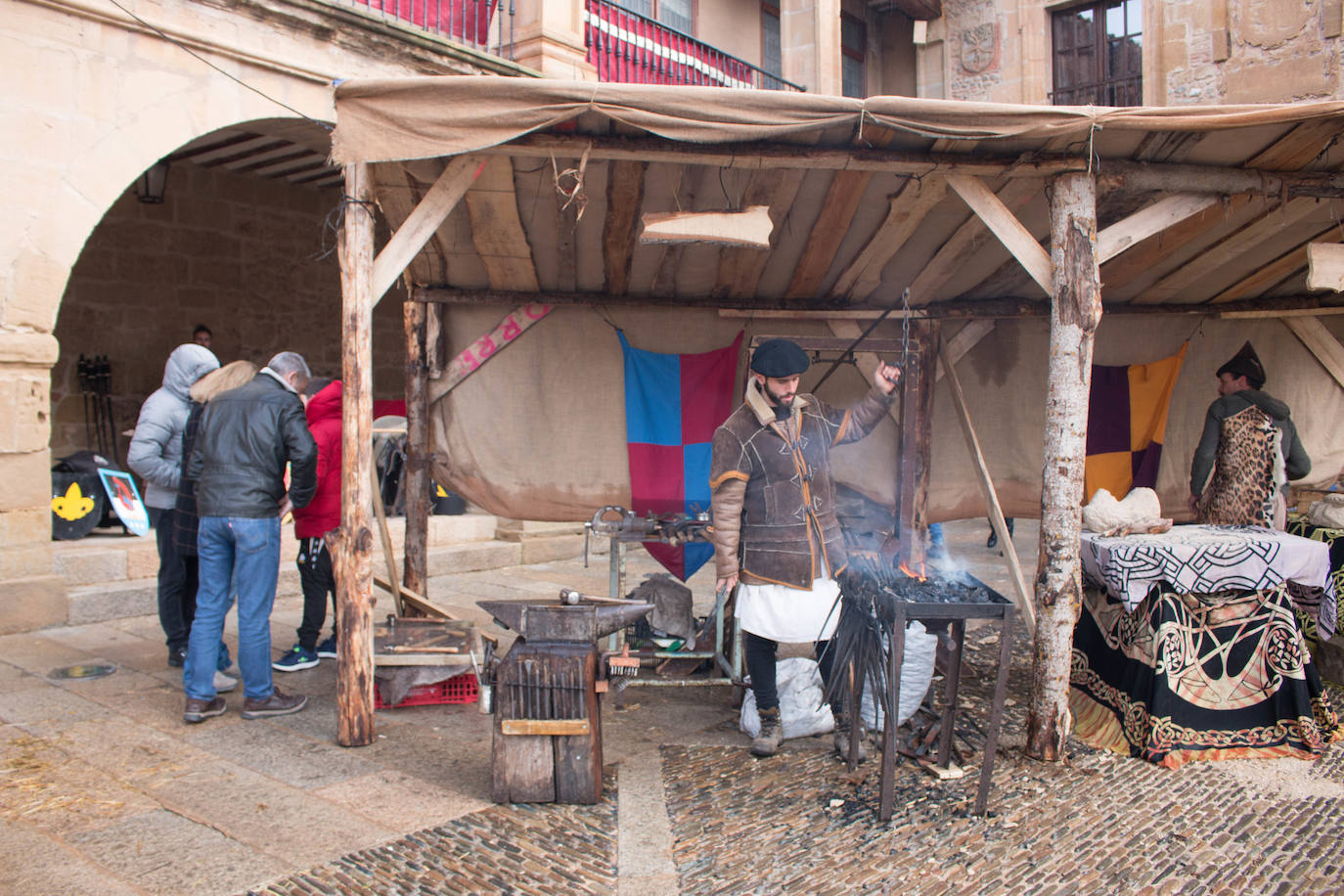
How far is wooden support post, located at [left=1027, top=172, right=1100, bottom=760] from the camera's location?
3.87m

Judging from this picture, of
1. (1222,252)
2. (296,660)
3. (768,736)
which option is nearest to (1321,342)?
(1222,252)

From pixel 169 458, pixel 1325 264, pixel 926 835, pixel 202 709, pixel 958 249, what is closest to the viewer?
pixel 926 835

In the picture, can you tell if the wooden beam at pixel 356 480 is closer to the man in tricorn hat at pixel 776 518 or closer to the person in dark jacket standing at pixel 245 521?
the person in dark jacket standing at pixel 245 521

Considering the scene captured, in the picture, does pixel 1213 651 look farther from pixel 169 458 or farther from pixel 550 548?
pixel 550 548

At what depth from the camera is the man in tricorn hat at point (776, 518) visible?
3953 mm

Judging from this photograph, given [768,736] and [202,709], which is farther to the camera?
[202,709]

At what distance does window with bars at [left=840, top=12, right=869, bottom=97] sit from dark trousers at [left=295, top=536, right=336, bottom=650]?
41.2ft

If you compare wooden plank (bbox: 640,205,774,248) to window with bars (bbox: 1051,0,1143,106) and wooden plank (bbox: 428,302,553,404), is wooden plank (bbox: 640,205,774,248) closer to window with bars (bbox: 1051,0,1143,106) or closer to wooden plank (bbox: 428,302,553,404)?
wooden plank (bbox: 428,302,553,404)

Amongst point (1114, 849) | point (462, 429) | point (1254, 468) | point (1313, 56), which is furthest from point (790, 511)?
point (1313, 56)

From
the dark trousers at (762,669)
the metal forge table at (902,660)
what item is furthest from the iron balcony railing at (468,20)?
the metal forge table at (902,660)

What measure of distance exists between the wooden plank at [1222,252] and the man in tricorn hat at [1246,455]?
2.01 feet

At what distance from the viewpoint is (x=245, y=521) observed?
13.4 ft

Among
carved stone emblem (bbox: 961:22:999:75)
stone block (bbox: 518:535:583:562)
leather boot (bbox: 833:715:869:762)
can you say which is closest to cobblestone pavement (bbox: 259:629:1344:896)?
leather boot (bbox: 833:715:869:762)

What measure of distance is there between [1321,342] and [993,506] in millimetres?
3238
